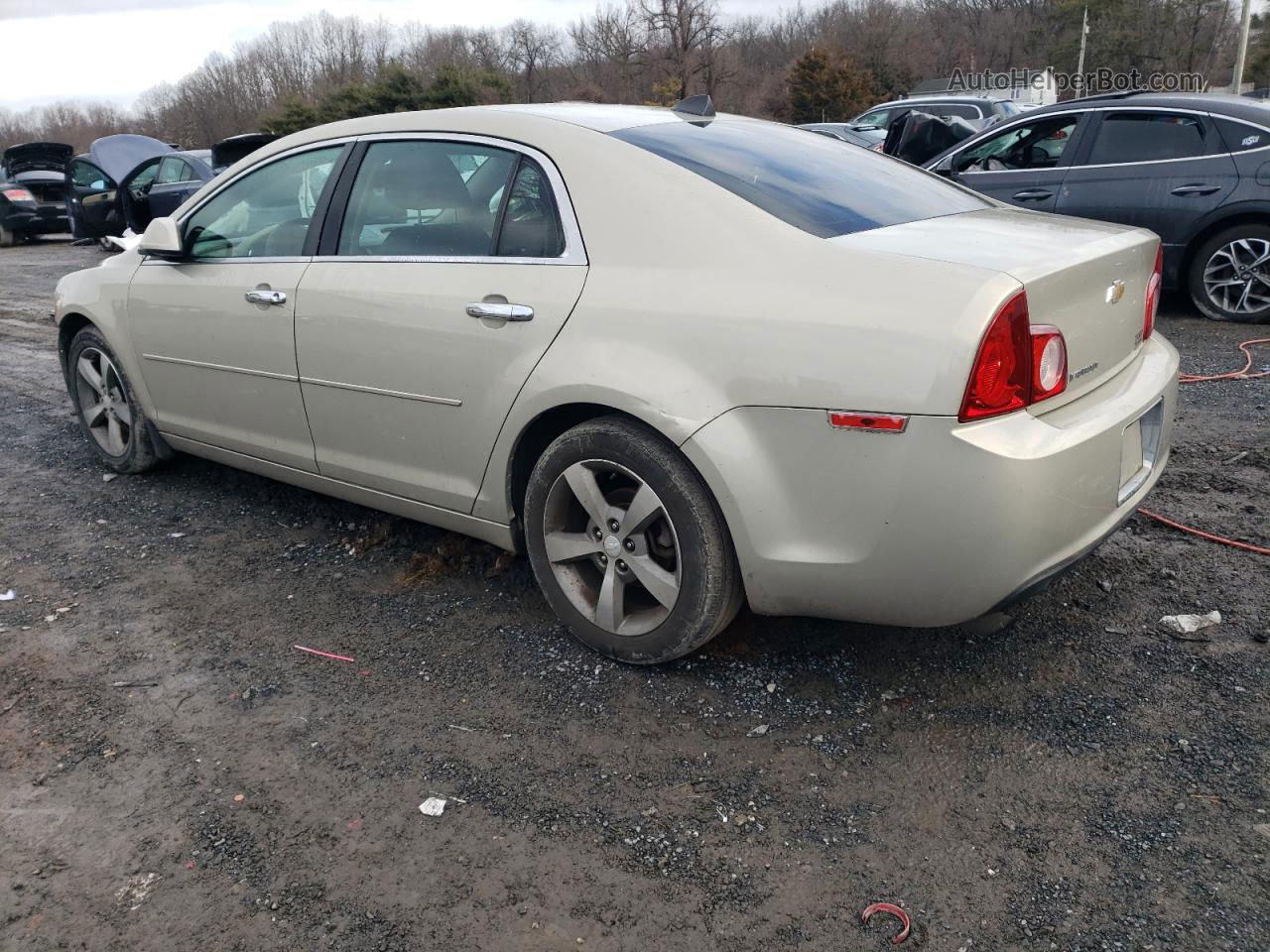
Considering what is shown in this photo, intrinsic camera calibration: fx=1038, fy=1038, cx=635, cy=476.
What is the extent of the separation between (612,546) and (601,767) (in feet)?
2.16

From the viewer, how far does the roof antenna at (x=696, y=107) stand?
3820mm

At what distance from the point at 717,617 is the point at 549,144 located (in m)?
1.55

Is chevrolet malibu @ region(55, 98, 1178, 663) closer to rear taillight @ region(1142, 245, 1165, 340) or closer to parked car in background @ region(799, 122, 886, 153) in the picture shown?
rear taillight @ region(1142, 245, 1165, 340)

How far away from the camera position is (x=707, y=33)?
131 feet

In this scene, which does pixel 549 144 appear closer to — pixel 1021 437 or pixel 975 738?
pixel 1021 437

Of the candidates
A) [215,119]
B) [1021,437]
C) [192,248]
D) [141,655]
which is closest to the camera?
[1021,437]

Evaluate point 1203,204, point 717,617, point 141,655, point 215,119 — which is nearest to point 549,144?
point 717,617

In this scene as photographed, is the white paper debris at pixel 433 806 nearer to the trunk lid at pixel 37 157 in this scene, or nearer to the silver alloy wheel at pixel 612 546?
the silver alloy wheel at pixel 612 546

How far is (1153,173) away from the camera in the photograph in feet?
24.9

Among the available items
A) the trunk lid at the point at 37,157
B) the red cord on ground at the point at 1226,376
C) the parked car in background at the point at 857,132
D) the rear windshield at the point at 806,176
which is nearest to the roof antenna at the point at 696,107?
the rear windshield at the point at 806,176

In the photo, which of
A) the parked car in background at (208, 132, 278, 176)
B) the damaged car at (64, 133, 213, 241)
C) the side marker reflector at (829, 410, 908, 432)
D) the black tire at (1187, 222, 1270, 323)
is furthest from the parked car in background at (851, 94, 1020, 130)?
the side marker reflector at (829, 410, 908, 432)

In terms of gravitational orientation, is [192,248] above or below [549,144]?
below

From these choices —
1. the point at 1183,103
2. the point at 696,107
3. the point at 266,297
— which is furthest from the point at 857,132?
the point at 266,297

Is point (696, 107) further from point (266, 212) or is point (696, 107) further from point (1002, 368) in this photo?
point (1002, 368)
